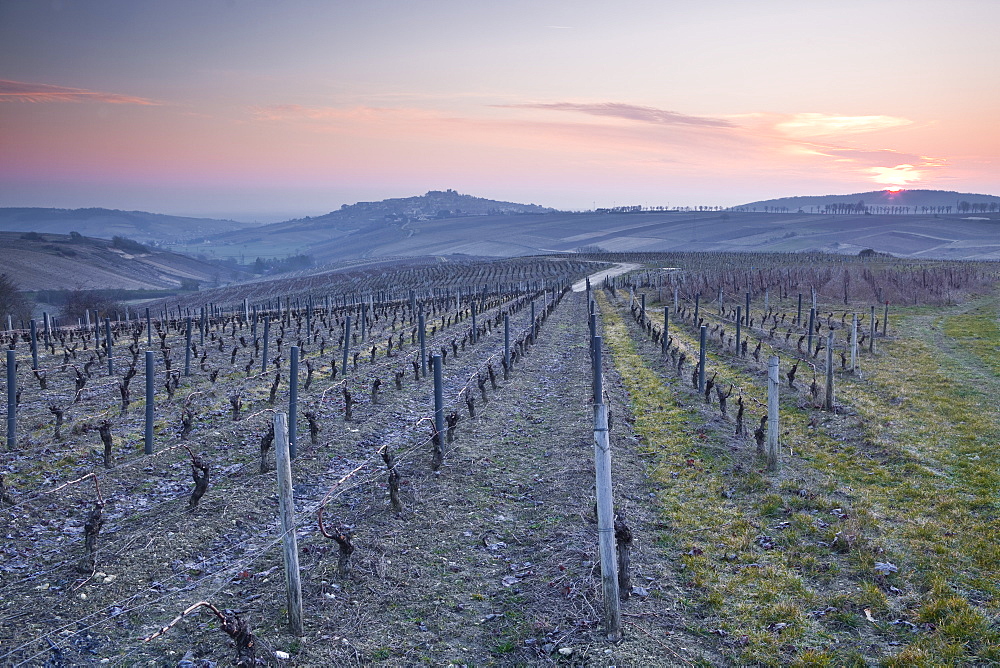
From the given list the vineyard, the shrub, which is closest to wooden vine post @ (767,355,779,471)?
the vineyard

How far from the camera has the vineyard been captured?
20.1 ft

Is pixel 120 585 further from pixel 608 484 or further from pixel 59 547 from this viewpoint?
pixel 608 484

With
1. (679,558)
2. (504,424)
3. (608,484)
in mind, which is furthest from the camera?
(504,424)

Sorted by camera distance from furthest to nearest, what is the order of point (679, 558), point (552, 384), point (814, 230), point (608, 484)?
1. point (814, 230)
2. point (552, 384)
3. point (679, 558)
4. point (608, 484)

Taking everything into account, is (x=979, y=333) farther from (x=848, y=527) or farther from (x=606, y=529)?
(x=606, y=529)

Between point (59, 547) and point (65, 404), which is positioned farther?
point (65, 404)

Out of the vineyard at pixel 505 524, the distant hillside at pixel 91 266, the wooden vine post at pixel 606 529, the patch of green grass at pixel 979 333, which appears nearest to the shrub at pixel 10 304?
the vineyard at pixel 505 524

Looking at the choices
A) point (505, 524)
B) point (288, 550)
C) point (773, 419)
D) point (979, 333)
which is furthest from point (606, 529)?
point (979, 333)

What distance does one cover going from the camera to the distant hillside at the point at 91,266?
125m

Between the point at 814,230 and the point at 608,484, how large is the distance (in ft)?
593

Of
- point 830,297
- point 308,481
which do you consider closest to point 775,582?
point 308,481

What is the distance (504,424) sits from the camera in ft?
45.1

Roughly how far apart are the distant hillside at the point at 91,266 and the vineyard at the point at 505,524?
11671 centimetres

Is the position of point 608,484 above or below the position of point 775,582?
above
